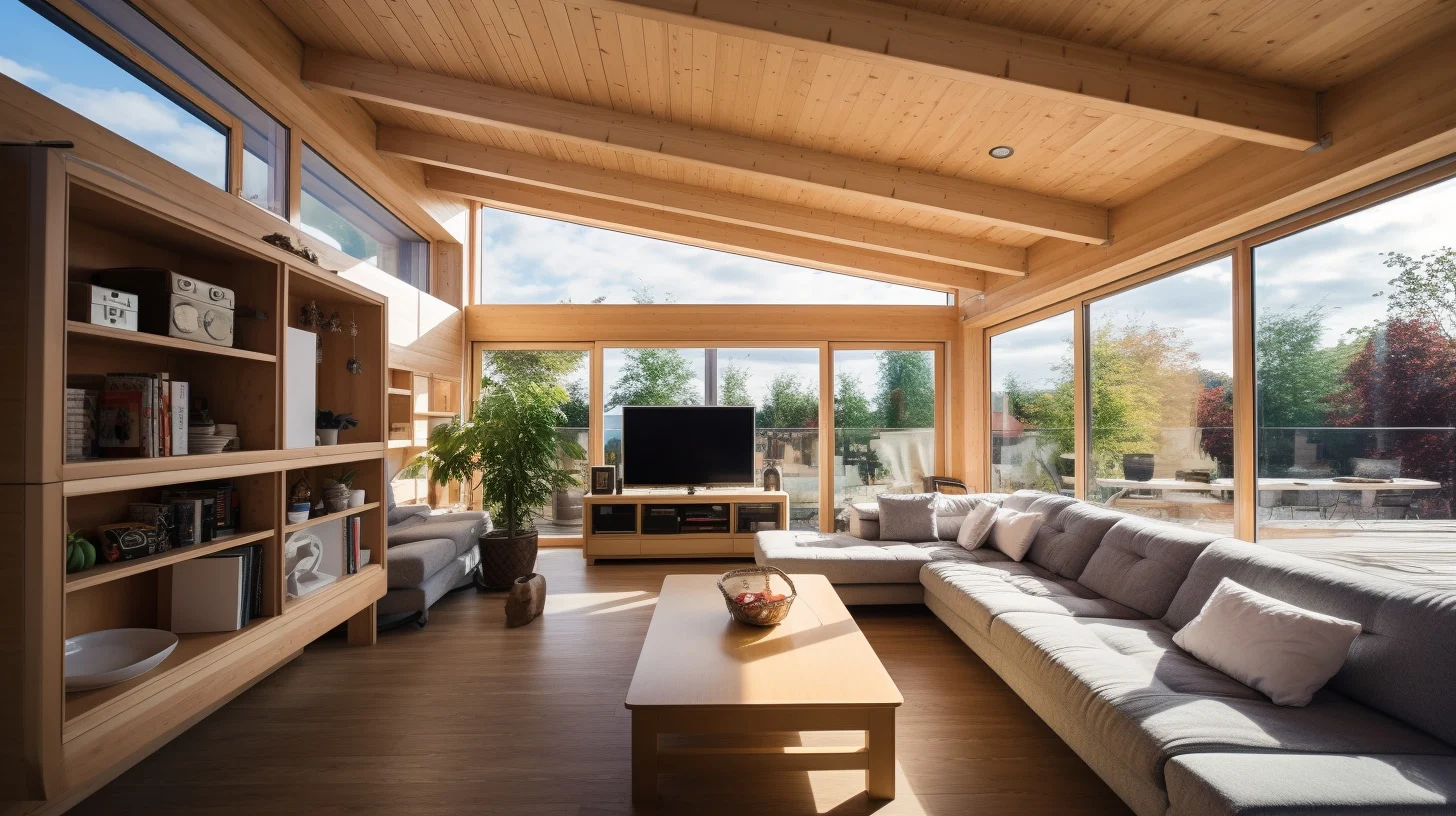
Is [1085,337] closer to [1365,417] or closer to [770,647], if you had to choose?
[1365,417]

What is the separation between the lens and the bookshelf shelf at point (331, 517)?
8.82ft

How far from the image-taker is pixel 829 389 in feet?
19.8

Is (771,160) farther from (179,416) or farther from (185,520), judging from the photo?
(185,520)

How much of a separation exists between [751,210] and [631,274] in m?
1.73

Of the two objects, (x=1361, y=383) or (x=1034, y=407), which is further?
(x=1034, y=407)

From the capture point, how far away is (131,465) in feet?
6.17

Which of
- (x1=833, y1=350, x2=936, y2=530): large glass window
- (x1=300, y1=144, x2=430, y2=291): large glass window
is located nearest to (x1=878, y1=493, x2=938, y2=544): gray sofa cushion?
(x1=833, y1=350, x2=936, y2=530): large glass window

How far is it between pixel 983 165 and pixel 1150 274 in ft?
4.24

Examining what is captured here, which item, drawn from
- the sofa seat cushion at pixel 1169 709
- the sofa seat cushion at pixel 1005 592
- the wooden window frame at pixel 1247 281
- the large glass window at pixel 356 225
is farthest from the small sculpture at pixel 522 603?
the wooden window frame at pixel 1247 281

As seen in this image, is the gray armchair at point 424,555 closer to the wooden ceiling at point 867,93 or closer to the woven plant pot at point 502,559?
the woven plant pot at point 502,559

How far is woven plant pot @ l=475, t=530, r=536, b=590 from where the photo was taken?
4.41m

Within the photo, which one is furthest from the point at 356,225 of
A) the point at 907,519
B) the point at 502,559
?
the point at 907,519

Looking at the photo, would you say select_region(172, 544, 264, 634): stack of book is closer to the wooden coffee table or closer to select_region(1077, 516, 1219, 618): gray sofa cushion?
the wooden coffee table

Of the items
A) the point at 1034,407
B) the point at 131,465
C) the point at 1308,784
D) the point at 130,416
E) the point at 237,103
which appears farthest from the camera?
the point at 1034,407
